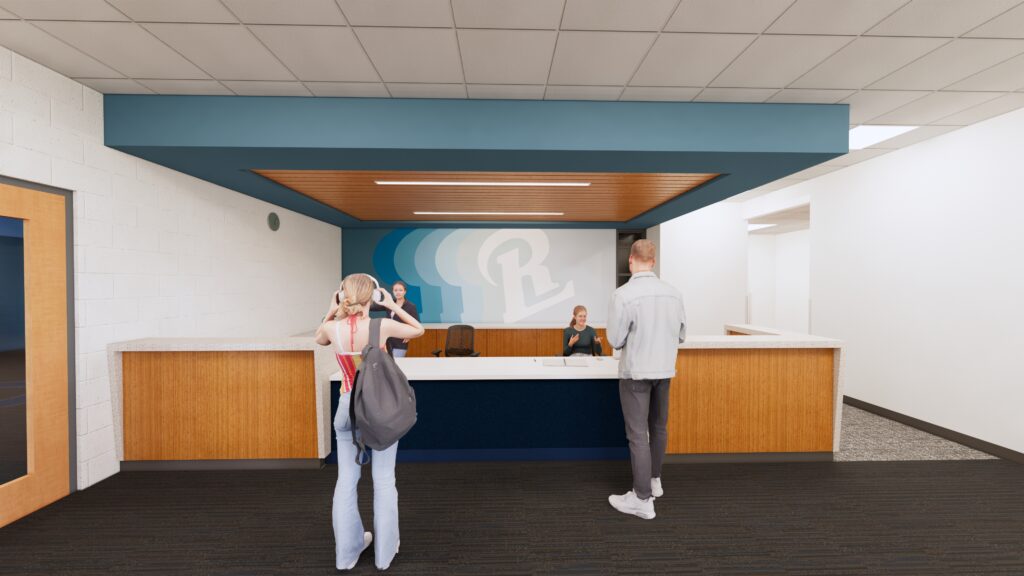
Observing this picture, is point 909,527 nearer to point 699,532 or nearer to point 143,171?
point 699,532

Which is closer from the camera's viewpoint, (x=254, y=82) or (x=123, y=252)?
(x=254, y=82)

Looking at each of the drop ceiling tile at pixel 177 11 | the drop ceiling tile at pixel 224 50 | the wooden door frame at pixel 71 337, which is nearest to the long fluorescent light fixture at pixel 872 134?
the drop ceiling tile at pixel 224 50

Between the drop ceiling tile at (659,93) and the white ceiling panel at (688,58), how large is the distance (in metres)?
0.06

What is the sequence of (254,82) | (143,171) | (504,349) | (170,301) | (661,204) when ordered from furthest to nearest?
1. (504,349)
2. (661,204)
3. (170,301)
4. (143,171)
5. (254,82)

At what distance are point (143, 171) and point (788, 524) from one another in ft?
17.6

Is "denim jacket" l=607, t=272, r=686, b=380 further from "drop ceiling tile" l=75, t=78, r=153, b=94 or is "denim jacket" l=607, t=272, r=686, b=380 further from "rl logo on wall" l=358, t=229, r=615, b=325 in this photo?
"rl logo on wall" l=358, t=229, r=615, b=325

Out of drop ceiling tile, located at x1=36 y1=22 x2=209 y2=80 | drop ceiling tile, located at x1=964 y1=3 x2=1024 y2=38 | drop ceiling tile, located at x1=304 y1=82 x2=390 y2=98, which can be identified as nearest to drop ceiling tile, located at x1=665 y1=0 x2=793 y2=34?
drop ceiling tile, located at x1=964 y1=3 x2=1024 y2=38

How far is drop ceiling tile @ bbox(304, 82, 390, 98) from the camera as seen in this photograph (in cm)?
296

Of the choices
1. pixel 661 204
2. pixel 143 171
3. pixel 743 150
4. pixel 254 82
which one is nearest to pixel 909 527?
pixel 743 150

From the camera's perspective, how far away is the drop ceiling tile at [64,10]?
2.17 m

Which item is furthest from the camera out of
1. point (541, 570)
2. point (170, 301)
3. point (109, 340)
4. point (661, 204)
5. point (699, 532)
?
point (661, 204)

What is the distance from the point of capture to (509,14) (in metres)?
2.26

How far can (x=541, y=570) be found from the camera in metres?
2.24

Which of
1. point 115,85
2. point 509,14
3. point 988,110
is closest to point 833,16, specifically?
point 509,14
